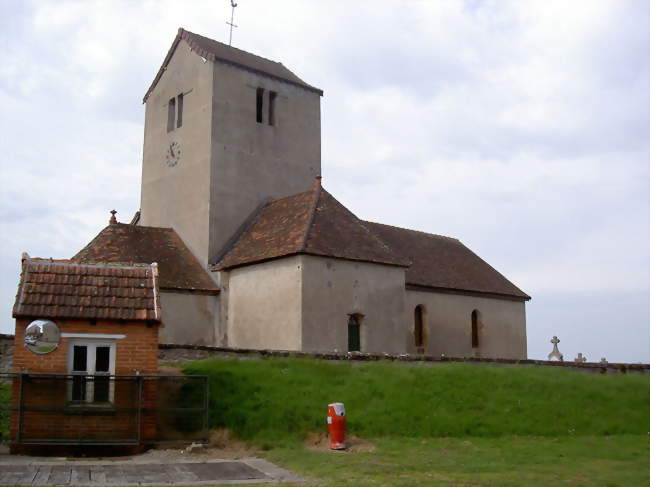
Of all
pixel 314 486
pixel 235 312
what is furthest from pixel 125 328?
pixel 235 312

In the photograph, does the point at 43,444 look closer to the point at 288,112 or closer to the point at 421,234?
the point at 288,112

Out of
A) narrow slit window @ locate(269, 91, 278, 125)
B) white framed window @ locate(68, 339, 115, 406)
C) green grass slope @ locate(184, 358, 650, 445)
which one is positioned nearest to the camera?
white framed window @ locate(68, 339, 115, 406)

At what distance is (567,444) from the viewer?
685 inches

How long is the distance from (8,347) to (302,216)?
13631 millimetres

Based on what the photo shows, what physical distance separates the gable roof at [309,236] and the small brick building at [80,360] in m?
10.9

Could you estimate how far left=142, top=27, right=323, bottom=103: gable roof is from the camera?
34.2 meters

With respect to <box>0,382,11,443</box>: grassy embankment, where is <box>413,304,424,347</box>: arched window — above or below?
above

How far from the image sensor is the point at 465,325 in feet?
121

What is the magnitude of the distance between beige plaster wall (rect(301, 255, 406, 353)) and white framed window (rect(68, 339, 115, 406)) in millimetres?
10918

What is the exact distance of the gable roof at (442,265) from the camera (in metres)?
36.0

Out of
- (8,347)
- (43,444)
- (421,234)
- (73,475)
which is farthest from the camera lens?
(421,234)

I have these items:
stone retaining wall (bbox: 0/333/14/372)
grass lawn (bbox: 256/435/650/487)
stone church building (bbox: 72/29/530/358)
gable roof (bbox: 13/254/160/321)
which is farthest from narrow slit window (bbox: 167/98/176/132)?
grass lawn (bbox: 256/435/650/487)

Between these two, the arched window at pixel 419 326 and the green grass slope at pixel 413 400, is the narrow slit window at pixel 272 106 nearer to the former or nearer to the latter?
the arched window at pixel 419 326

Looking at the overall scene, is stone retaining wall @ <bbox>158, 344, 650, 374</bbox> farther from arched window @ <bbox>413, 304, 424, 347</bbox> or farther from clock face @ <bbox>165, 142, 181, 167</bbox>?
clock face @ <bbox>165, 142, 181, 167</bbox>
